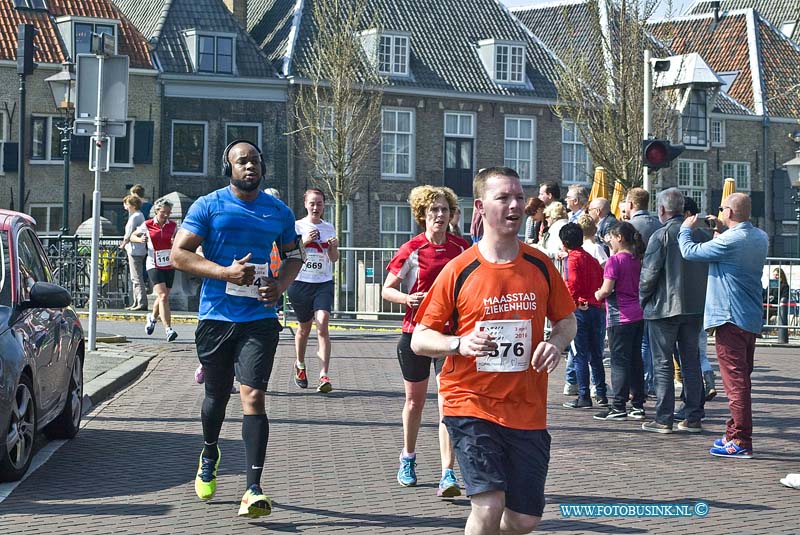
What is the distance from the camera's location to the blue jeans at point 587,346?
1155cm

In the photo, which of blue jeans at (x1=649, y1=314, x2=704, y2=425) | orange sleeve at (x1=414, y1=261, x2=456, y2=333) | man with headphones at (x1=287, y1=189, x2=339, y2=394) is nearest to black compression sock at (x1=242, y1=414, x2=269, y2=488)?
orange sleeve at (x1=414, y1=261, x2=456, y2=333)

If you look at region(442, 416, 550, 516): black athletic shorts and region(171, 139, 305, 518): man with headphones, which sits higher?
region(171, 139, 305, 518): man with headphones

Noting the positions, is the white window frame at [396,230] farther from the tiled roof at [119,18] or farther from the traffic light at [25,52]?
the traffic light at [25,52]

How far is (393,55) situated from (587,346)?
29740 millimetres

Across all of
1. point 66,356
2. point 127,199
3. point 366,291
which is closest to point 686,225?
point 66,356

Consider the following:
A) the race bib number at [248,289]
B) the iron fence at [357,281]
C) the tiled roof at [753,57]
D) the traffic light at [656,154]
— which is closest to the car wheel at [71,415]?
the race bib number at [248,289]

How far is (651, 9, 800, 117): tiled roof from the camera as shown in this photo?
49000mm

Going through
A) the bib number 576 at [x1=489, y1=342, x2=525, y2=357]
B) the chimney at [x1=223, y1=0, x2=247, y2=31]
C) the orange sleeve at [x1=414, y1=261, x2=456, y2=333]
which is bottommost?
the bib number 576 at [x1=489, y1=342, x2=525, y2=357]

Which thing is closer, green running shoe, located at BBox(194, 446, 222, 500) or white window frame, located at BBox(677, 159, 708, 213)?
green running shoe, located at BBox(194, 446, 222, 500)

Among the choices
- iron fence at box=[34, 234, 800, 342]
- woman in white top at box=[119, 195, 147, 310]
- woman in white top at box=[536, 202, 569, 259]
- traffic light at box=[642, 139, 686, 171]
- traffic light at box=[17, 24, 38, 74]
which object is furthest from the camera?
traffic light at box=[17, 24, 38, 74]

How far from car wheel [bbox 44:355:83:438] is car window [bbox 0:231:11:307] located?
51.1 inches

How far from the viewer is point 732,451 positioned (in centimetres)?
923

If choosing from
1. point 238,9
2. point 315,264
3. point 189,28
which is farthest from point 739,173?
point 315,264

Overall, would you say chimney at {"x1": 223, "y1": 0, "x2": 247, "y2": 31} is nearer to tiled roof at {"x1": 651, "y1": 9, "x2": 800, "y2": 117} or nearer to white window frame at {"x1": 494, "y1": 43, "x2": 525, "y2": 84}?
white window frame at {"x1": 494, "y1": 43, "x2": 525, "y2": 84}
